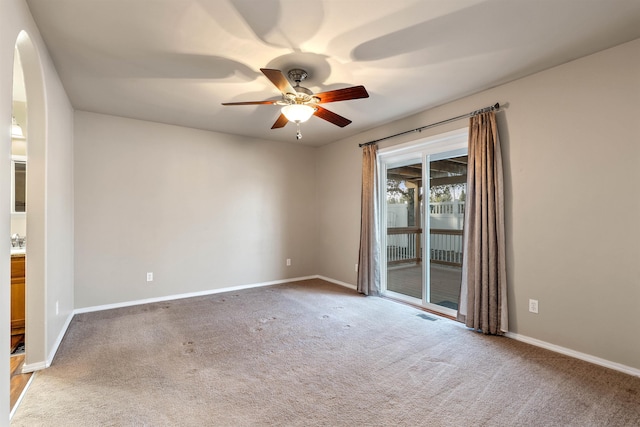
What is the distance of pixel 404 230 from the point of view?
4645 millimetres

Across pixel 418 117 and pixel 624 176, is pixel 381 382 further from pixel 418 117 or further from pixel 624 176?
pixel 418 117

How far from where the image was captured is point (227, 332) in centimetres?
325

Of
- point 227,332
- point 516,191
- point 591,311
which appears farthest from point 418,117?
point 227,332

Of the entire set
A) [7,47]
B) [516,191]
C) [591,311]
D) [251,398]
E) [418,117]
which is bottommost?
[251,398]

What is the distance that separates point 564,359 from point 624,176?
1.59m

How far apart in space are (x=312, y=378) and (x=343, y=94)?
89.8 inches

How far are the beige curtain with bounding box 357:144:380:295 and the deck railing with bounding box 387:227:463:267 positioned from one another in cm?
34

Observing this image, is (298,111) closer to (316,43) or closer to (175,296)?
(316,43)

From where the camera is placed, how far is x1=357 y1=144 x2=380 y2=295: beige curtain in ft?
15.1

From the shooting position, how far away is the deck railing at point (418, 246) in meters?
3.93

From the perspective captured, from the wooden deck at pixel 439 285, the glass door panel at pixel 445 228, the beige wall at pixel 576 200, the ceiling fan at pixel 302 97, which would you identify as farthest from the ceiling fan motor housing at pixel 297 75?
the wooden deck at pixel 439 285

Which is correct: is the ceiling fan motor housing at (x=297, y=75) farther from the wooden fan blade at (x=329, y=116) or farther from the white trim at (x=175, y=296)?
the white trim at (x=175, y=296)

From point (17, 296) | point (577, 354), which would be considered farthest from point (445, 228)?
point (17, 296)

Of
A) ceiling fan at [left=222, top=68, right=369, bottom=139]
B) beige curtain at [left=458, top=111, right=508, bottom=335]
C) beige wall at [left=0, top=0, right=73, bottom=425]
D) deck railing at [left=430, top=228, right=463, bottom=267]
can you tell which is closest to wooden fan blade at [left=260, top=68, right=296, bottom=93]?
ceiling fan at [left=222, top=68, right=369, bottom=139]
